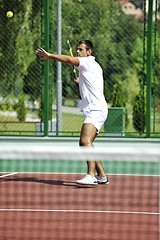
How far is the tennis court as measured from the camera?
3318mm

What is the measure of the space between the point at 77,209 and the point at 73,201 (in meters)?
0.44

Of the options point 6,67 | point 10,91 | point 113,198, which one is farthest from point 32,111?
point 113,198

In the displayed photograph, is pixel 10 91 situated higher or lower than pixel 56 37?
lower

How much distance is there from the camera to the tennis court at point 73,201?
332 centimetres

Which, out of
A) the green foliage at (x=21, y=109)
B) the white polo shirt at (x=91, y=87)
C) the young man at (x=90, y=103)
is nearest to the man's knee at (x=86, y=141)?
the young man at (x=90, y=103)

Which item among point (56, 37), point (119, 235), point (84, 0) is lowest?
point (119, 235)

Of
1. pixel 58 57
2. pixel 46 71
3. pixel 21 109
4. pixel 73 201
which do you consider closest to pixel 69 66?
pixel 46 71

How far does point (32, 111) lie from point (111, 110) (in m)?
4.52

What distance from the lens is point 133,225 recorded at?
176 inches

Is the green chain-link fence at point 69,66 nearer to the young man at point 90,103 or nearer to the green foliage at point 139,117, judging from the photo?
the green foliage at point 139,117

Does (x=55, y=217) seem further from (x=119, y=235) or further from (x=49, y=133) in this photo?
(x=49, y=133)

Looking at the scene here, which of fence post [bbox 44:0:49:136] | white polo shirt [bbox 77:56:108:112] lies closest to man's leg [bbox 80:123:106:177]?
white polo shirt [bbox 77:56:108:112]

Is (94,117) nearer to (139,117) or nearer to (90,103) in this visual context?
(90,103)

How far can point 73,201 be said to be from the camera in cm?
560
